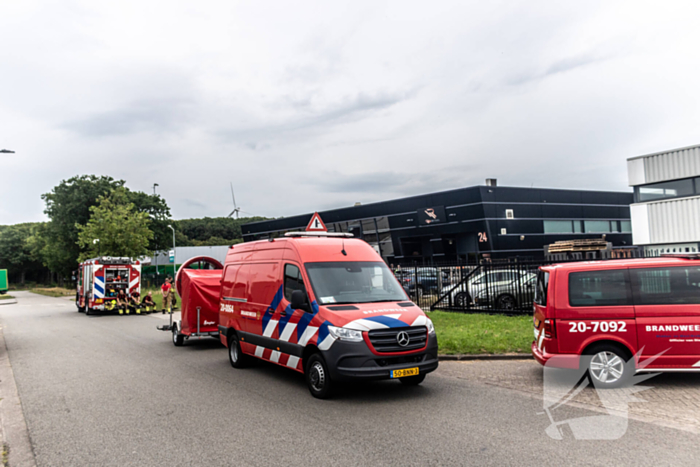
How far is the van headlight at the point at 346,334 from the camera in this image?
7141 millimetres

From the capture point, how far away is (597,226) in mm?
49719

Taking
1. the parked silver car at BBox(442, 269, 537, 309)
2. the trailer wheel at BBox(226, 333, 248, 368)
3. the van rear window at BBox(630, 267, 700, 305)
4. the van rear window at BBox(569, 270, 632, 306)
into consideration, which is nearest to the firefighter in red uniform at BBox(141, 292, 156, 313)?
the parked silver car at BBox(442, 269, 537, 309)

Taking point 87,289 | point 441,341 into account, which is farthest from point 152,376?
point 87,289

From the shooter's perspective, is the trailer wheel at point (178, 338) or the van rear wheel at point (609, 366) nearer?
the van rear wheel at point (609, 366)

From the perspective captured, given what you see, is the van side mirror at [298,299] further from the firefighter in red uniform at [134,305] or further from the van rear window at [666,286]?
the firefighter in red uniform at [134,305]

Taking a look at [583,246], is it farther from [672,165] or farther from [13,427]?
[13,427]

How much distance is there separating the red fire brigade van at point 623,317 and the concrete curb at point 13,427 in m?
6.82

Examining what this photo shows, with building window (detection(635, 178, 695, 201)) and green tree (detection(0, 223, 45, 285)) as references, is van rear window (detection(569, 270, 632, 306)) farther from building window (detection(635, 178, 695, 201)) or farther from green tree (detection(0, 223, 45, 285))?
green tree (detection(0, 223, 45, 285))

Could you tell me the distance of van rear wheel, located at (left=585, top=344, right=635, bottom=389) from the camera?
7593mm

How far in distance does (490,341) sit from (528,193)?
122 ft

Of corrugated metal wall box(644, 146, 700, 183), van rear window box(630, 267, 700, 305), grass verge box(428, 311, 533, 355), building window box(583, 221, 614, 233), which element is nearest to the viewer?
van rear window box(630, 267, 700, 305)

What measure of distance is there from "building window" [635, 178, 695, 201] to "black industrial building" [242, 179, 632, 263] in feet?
58.7

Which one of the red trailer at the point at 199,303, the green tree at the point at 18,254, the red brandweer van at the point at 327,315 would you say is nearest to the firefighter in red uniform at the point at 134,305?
the red trailer at the point at 199,303

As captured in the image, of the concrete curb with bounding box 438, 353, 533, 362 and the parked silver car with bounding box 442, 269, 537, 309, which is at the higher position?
the parked silver car with bounding box 442, 269, 537, 309
